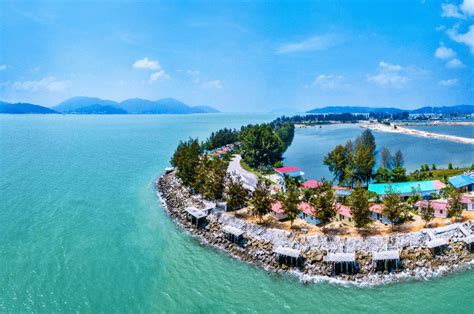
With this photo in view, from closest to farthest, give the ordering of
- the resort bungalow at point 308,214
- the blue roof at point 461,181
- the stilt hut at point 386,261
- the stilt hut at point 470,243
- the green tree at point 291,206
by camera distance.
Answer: the stilt hut at point 386,261
the stilt hut at point 470,243
the green tree at point 291,206
the resort bungalow at point 308,214
the blue roof at point 461,181

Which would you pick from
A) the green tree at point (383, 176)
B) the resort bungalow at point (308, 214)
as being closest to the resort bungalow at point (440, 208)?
the resort bungalow at point (308, 214)

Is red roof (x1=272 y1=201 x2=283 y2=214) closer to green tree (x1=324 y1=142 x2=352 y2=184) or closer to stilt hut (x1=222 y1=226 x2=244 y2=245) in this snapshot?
stilt hut (x1=222 y1=226 x2=244 y2=245)

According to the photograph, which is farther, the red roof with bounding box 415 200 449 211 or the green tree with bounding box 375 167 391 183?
the green tree with bounding box 375 167 391 183

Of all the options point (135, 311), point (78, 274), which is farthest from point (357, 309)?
point (78, 274)

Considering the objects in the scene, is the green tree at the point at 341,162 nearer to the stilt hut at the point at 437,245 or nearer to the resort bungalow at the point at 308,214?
the resort bungalow at the point at 308,214

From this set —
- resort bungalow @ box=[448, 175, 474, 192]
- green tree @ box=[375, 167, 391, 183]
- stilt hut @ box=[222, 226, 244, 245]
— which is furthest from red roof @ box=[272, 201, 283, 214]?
resort bungalow @ box=[448, 175, 474, 192]

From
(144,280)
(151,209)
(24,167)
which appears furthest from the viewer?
(24,167)

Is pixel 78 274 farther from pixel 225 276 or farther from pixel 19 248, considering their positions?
pixel 225 276
